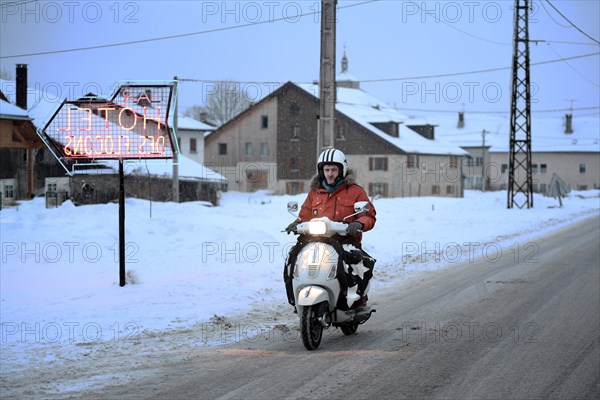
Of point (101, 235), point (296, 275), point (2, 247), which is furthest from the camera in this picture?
point (101, 235)

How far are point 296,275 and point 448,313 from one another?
130 inches

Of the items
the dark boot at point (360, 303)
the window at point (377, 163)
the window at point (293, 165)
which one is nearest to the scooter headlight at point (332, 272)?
the dark boot at point (360, 303)

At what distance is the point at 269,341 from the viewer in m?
9.49

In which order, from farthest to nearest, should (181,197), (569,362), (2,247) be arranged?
(181,197) → (2,247) → (569,362)

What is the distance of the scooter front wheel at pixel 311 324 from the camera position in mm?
8641

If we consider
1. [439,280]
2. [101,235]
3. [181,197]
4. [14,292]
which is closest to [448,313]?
[439,280]

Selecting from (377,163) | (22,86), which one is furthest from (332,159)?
(377,163)

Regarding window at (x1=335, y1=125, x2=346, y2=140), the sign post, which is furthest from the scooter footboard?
window at (x1=335, y1=125, x2=346, y2=140)

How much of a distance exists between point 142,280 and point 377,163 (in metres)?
58.0

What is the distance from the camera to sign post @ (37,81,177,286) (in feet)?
39.5

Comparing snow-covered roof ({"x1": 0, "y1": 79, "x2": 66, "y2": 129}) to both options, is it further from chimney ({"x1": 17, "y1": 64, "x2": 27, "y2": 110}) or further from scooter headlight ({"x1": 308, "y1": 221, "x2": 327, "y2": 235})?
scooter headlight ({"x1": 308, "y1": 221, "x2": 327, "y2": 235})

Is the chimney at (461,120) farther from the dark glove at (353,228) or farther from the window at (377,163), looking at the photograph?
the dark glove at (353,228)

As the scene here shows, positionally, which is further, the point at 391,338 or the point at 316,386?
the point at 391,338

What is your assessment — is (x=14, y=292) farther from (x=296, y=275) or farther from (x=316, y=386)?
(x=316, y=386)
